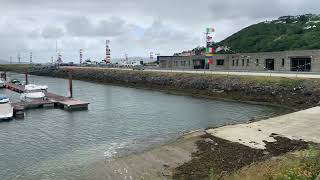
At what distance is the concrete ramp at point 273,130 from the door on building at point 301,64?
130 feet

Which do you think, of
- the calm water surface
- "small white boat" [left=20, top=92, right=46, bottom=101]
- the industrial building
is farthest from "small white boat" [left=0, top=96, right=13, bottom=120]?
the industrial building

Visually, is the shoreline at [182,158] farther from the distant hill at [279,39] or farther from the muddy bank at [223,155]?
the distant hill at [279,39]

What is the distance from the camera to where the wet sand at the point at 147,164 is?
25688 mm

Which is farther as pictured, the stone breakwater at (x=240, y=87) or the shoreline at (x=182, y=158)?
the stone breakwater at (x=240, y=87)

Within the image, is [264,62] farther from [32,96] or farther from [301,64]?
[32,96]

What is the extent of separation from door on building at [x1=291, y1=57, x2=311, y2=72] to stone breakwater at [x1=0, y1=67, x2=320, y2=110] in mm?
15709

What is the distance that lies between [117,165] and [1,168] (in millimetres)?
8813

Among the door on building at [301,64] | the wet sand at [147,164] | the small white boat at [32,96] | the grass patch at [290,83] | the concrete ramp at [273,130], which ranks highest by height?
the door on building at [301,64]

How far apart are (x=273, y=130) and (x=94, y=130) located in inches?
754

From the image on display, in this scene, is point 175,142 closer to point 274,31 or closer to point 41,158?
point 41,158

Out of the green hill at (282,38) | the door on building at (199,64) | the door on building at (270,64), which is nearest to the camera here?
the door on building at (270,64)

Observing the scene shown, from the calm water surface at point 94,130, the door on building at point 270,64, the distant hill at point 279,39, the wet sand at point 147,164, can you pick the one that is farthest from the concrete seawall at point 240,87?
the distant hill at point 279,39

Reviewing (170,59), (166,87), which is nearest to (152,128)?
(166,87)

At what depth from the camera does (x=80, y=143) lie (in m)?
36.3
